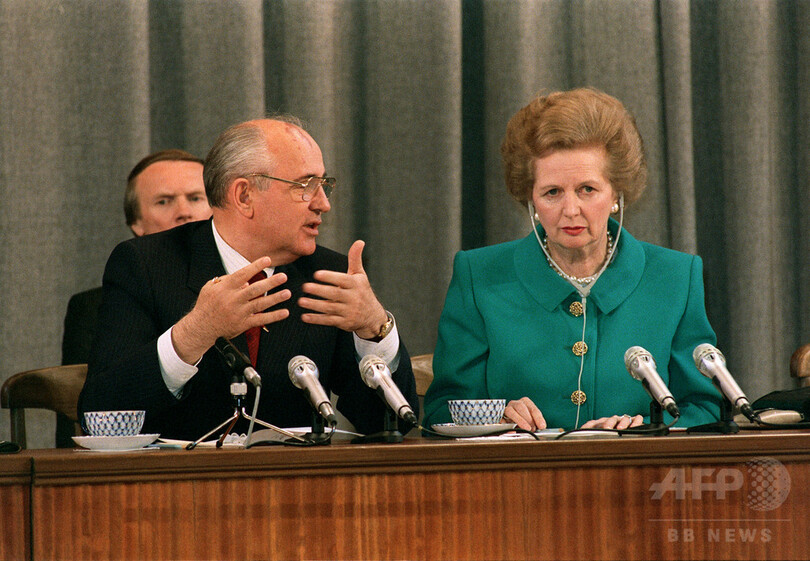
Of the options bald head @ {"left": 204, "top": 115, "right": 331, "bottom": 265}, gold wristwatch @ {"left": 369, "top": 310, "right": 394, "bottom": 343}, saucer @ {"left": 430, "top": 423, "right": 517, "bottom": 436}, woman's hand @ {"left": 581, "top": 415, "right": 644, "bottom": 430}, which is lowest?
woman's hand @ {"left": 581, "top": 415, "right": 644, "bottom": 430}

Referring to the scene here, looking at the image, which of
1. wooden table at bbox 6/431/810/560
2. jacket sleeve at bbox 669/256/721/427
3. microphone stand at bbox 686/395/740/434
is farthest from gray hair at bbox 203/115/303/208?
microphone stand at bbox 686/395/740/434

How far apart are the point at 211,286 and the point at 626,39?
215 centimetres

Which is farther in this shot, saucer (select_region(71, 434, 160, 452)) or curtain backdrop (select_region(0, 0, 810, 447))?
curtain backdrop (select_region(0, 0, 810, 447))

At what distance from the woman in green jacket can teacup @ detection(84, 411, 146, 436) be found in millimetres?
811

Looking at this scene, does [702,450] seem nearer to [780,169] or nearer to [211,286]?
[211,286]

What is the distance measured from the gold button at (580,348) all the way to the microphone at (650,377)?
50cm

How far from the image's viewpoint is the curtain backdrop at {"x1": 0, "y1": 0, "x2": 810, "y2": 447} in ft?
11.1

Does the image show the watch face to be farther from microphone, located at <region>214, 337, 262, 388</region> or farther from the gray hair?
the gray hair

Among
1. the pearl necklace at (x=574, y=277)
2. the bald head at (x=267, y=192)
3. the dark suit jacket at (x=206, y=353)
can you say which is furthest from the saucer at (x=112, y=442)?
the pearl necklace at (x=574, y=277)

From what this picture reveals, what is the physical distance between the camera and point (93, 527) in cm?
153

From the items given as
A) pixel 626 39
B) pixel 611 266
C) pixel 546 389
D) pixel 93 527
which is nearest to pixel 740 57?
pixel 626 39
